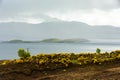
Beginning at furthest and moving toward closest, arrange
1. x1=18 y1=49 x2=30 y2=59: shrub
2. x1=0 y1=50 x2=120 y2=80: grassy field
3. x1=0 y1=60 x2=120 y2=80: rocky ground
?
x1=18 y1=49 x2=30 y2=59: shrub → x1=0 y1=50 x2=120 y2=80: grassy field → x1=0 y1=60 x2=120 y2=80: rocky ground

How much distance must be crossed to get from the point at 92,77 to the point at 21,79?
348cm

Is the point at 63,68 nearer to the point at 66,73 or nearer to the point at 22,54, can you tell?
the point at 66,73

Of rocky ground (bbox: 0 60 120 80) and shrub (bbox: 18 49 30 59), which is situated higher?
shrub (bbox: 18 49 30 59)

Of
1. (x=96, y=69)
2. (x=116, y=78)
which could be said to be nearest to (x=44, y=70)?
(x=96, y=69)

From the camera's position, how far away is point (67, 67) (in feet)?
59.0

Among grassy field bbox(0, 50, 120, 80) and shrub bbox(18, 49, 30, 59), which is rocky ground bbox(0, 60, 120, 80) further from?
shrub bbox(18, 49, 30, 59)

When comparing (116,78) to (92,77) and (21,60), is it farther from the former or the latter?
(21,60)

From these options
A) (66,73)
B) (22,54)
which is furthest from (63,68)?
(22,54)

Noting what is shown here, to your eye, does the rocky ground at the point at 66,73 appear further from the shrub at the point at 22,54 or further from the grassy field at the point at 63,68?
the shrub at the point at 22,54

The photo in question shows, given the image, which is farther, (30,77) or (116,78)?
(30,77)

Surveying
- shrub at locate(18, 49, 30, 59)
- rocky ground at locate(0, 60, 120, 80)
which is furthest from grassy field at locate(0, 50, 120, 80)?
shrub at locate(18, 49, 30, 59)

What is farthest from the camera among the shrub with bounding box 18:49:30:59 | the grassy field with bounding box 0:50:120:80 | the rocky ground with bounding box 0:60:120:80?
the shrub with bounding box 18:49:30:59

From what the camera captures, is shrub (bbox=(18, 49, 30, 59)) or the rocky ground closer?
the rocky ground

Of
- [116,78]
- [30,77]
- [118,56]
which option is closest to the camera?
[116,78]
